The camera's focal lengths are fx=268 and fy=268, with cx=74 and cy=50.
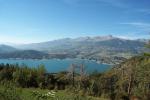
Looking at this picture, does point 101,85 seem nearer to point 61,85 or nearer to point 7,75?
point 61,85

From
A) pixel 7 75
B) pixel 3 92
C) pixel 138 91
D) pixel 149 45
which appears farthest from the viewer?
pixel 7 75

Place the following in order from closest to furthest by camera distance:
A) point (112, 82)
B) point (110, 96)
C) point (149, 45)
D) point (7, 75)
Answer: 1. point (149, 45)
2. point (110, 96)
3. point (7, 75)
4. point (112, 82)

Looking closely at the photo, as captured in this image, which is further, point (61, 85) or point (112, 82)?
point (112, 82)

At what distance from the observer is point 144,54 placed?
466cm

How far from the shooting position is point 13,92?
8484 mm

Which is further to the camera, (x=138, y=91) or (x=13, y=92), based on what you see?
(x=138, y=91)

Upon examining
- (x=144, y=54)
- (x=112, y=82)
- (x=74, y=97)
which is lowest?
(x=112, y=82)

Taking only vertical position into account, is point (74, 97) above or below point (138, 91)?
above

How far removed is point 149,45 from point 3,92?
541cm

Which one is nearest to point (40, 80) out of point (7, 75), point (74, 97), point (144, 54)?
point (7, 75)

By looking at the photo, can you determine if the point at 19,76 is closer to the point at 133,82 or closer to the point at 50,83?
the point at 50,83

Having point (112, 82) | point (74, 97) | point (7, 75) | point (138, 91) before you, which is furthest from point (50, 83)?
point (74, 97)

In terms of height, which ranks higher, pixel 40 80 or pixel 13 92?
pixel 13 92

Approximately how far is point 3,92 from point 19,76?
52964mm
